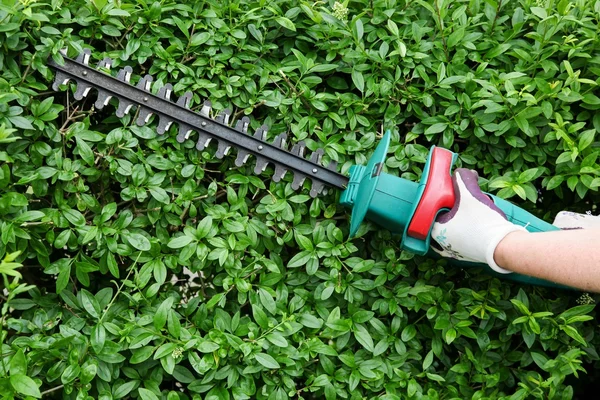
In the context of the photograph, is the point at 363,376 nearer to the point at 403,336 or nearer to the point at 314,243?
the point at 403,336

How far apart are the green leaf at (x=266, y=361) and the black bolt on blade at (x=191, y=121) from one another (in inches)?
22.7

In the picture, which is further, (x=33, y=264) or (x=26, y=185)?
(x=33, y=264)

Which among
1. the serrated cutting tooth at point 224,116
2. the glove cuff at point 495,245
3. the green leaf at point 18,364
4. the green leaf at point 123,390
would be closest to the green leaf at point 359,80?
the serrated cutting tooth at point 224,116

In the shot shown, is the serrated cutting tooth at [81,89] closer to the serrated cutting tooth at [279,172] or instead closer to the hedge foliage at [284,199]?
the hedge foliage at [284,199]

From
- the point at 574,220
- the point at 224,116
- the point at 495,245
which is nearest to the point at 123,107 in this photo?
the point at 224,116

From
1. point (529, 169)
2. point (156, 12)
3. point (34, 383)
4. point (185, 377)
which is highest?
point (156, 12)

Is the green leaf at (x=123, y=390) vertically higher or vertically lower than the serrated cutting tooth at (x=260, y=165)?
lower

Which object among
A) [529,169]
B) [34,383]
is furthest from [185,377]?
[529,169]

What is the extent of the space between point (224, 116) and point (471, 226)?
0.89 meters

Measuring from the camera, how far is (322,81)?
2488 mm

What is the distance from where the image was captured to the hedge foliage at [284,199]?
212 cm

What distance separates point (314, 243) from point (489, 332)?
27.8 inches

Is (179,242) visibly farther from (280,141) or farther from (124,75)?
(124,75)

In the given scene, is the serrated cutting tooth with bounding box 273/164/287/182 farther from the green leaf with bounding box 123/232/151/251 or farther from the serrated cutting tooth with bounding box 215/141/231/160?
the green leaf with bounding box 123/232/151/251
